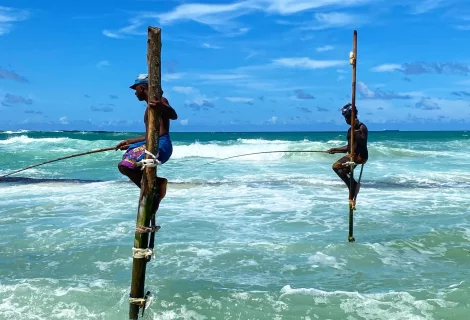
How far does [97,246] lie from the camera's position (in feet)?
28.5

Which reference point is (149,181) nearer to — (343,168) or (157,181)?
(157,181)

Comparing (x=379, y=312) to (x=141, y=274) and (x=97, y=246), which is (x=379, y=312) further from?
(x=97, y=246)

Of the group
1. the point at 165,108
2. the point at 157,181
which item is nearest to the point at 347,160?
the point at 157,181

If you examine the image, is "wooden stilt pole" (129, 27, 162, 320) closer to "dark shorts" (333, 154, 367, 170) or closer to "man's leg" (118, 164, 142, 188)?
"man's leg" (118, 164, 142, 188)

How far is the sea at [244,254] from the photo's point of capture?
6.07m

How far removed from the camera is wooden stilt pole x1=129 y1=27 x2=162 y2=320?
4.71 m

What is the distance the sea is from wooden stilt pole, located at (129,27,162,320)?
2.21 feet

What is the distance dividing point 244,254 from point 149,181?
3.61 meters

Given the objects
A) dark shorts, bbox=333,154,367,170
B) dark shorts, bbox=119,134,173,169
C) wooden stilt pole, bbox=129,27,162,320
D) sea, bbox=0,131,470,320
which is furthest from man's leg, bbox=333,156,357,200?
wooden stilt pole, bbox=129,27,162,320

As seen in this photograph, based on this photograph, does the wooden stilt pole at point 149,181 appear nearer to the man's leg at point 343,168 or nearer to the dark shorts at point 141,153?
the dark shorts at point 141,153

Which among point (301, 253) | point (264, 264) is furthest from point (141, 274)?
point (301, 253)

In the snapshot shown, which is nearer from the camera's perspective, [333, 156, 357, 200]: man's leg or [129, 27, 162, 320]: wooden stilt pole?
[129, 27, 162, 320]: wooden stilt pole

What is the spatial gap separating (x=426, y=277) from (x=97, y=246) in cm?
503

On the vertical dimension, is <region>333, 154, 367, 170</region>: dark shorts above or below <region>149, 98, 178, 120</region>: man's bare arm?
below
